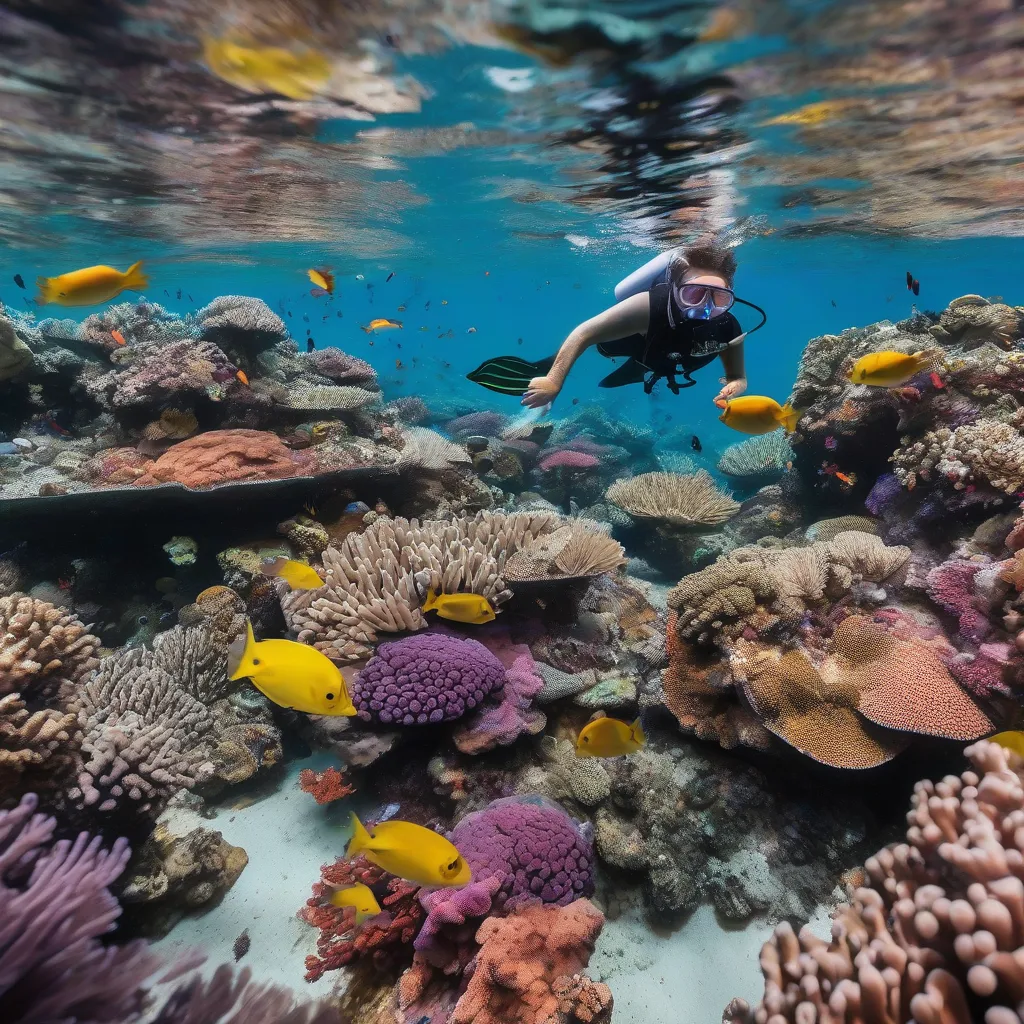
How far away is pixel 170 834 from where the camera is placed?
399cm

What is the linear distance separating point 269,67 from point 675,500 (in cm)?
885

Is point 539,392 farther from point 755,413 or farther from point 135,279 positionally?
point 135,279

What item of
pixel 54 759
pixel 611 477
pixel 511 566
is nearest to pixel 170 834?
pixel 54 759

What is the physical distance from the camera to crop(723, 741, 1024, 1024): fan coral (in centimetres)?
160

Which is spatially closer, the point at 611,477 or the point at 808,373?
the point at 808,373

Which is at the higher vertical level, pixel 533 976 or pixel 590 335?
pixel 590 335

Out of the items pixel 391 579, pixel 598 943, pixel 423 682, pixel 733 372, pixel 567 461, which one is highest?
pixel 733 372

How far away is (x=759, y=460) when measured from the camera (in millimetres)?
13555

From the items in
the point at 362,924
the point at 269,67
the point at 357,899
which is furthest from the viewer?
the point at 269,67

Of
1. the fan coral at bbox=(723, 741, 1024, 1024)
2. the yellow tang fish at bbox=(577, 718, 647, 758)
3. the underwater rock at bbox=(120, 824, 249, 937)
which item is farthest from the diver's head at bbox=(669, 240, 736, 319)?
the underwater rock at bbox=(120, 824, 249, 937)

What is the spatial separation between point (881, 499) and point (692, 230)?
13977mm

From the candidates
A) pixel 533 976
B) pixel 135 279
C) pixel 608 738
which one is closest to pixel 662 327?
pixel 608 738

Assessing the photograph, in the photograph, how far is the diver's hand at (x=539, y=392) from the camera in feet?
10.3

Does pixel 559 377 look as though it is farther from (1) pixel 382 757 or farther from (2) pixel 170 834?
(2) pixel 170 834
